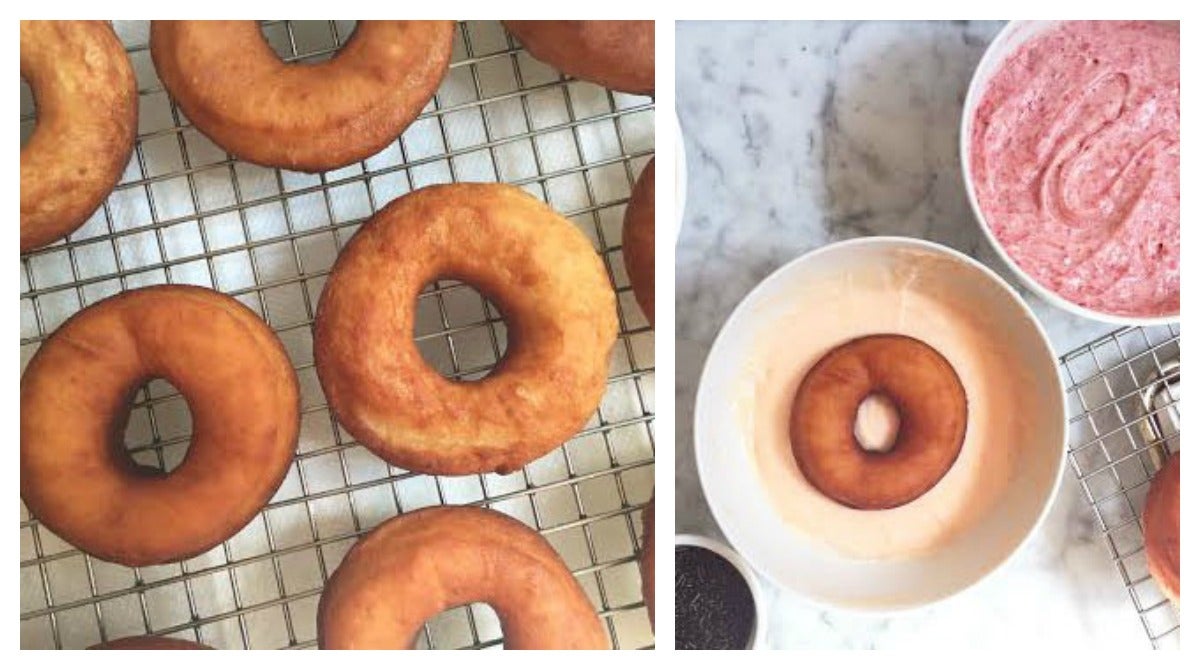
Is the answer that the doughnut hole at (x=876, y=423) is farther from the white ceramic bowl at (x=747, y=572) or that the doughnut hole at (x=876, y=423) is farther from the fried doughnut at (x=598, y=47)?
the fried doughnut at (x=598, y=47)

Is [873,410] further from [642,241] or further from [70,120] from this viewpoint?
[70,120]

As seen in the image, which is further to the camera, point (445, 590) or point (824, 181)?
point (824, 181)

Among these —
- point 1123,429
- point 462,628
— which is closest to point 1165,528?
point 1123,429

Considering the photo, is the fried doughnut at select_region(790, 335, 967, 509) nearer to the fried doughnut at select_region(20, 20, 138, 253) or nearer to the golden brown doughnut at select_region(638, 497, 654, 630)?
the golden brown doughnut at select_region(638, 497, 654, 630)

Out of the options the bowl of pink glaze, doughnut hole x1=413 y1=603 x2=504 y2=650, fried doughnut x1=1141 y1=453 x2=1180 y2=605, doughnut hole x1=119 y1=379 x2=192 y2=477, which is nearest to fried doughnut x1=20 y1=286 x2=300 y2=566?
doughnut hole x1=119 y1=379 x2=192 y2=477

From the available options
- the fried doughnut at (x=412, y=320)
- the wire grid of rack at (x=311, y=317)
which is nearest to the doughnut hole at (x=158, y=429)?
the wire grid of rack at (x=311, y=317)
